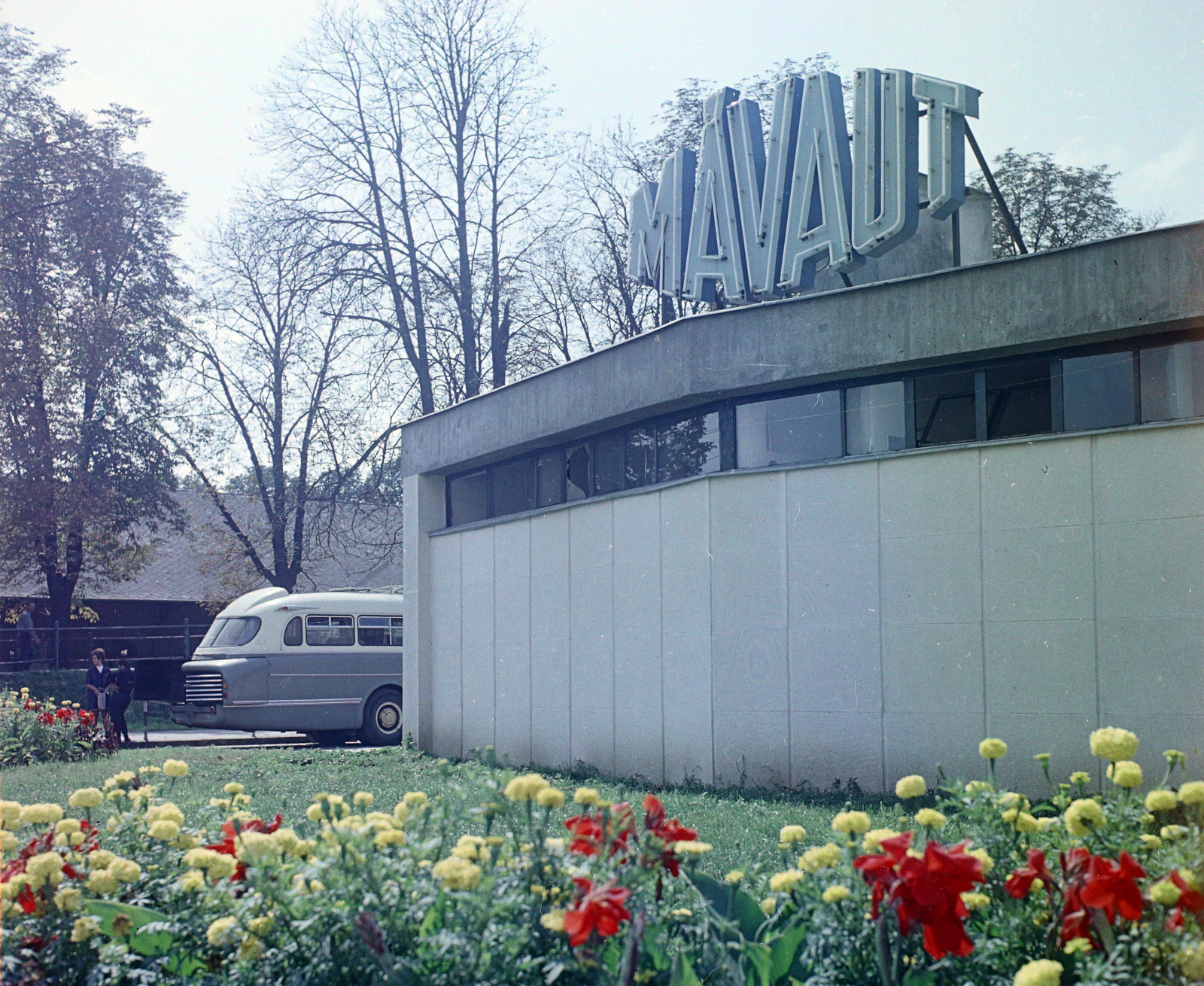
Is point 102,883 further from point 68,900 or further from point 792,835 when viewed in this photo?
point 792,835

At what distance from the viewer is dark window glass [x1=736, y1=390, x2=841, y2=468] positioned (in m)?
11.3

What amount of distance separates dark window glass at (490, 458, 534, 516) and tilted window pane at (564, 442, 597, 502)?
0.89 m

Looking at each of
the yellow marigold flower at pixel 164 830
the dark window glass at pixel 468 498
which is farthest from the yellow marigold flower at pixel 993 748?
the dark window glass at pixel 468 498

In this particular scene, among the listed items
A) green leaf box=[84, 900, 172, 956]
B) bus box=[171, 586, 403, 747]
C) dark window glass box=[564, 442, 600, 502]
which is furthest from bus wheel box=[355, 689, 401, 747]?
green leaf box=[84, 900, 172, 956]

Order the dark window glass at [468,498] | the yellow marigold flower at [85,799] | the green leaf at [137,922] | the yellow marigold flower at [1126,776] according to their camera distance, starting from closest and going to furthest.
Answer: the yellow marigold flower at [1126,776]
the green leaf at [137,922]
the yellow marigold flower at [85,799]
the dark window glass at [468,498]

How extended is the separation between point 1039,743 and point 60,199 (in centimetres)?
2904

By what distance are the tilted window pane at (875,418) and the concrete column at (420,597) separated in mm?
7942

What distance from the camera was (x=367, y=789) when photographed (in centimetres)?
1155

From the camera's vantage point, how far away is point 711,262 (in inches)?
550

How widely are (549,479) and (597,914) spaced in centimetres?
1262

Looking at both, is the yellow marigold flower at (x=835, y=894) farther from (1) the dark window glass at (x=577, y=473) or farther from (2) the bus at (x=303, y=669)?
(2) the bus at (x=303, y=669)

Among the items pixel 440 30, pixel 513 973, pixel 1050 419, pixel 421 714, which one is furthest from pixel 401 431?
pixel 513 973

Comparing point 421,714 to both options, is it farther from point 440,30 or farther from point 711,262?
point 440,30

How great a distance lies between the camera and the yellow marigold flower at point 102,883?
10.1 ft
